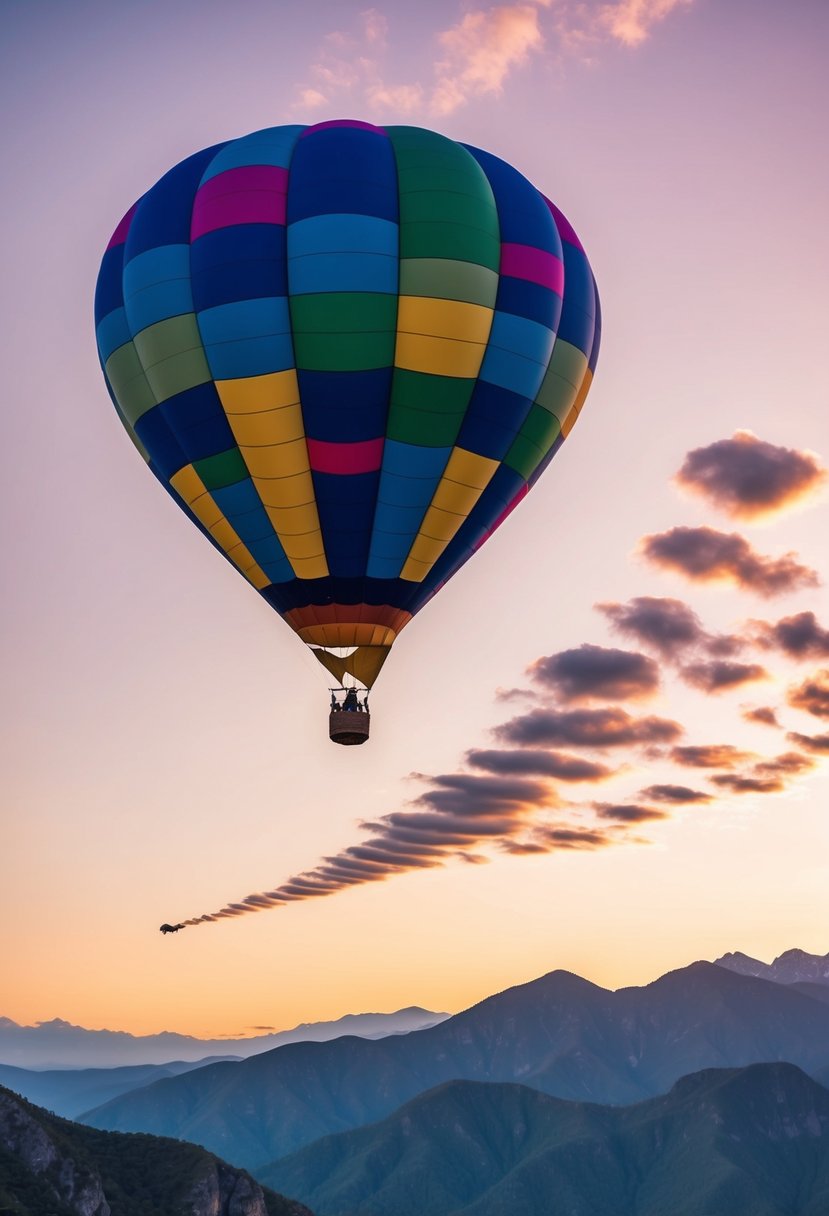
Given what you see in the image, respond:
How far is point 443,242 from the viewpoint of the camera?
189 ft

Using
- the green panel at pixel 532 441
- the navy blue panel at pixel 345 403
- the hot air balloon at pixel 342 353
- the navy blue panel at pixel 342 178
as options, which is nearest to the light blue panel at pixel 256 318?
the hot air balloon at pixel 342 353

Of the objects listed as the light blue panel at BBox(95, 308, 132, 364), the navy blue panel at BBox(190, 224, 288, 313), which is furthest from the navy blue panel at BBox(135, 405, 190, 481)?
the navy blue panel at BBox(190, 224, 288, 313)

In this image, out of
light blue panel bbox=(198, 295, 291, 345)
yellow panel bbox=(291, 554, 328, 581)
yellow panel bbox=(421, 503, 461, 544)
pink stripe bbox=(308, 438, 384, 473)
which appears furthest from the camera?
yellow panel bbox=(421, 503, 461, 544)

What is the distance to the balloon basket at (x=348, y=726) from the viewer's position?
58.7 metres

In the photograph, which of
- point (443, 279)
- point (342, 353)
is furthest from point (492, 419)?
point (342, 353)

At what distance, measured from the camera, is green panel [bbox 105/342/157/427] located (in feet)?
201

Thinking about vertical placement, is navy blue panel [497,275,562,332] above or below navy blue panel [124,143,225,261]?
below

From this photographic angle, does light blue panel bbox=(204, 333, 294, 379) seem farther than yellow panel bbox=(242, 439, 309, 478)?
No

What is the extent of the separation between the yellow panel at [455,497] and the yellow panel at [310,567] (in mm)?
5189

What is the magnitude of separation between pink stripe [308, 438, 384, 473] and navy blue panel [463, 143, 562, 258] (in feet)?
33.8

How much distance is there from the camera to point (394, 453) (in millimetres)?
59000

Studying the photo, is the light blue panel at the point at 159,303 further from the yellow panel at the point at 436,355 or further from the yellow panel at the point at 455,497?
the yellow panel at the point at 455,497

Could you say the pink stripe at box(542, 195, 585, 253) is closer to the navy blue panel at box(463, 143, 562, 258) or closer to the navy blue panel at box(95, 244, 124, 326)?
the navy blue panel at box(463, 143, 562, 258)

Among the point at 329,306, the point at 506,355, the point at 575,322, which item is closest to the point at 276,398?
the point at 329,306
